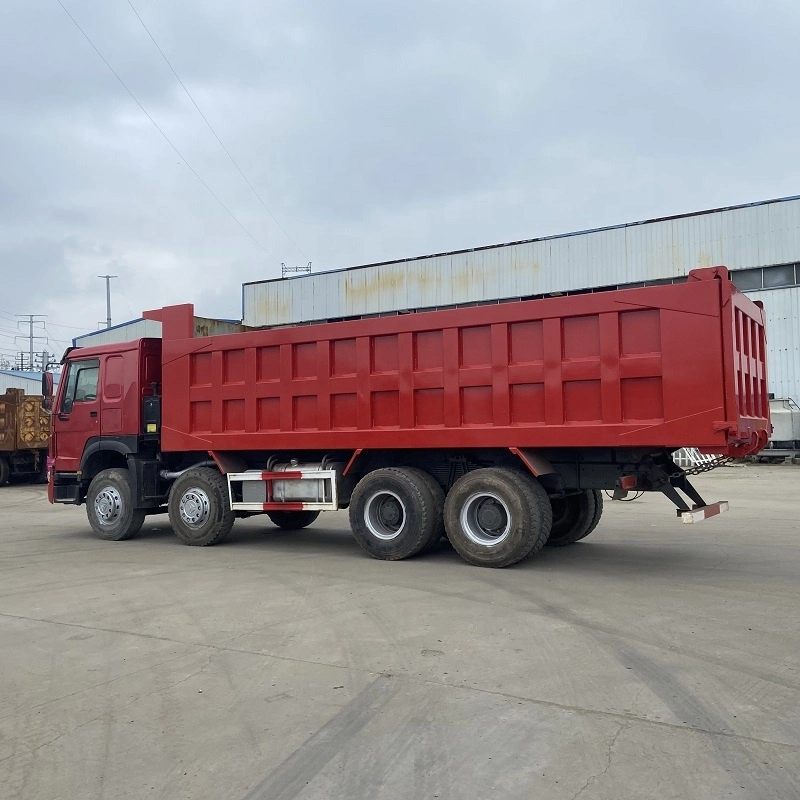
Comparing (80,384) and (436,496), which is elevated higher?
(80,384)

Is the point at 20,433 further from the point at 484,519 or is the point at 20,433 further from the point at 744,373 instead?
the point at 744,373

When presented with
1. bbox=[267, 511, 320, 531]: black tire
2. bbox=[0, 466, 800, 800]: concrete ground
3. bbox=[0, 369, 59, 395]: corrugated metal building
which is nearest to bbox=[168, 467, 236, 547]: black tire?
bbox=[0, 466, 800, 800]: concrete ground

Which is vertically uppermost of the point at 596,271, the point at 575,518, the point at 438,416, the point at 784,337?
the point at 596,271

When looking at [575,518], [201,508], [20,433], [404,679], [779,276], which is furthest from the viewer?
[779,276]

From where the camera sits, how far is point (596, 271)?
2964 cm

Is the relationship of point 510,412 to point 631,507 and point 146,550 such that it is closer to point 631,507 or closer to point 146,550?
point 146,550

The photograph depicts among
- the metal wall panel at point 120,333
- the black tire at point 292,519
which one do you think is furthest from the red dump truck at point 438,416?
the metal wall panel at point 120,333

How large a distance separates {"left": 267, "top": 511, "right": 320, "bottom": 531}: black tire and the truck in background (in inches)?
568

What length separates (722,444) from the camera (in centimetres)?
750

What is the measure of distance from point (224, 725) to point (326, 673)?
970 millimetres

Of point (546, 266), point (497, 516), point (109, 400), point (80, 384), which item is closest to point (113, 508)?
point (109, 400)

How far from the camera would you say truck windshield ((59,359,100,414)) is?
12062 millimetres

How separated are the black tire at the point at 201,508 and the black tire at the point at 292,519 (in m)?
1.75

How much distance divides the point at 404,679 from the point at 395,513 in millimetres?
4514
